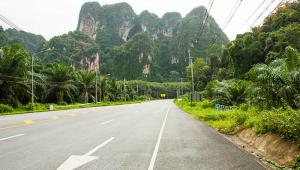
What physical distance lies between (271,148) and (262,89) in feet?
22.5

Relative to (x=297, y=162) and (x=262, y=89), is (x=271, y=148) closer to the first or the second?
(x=297, y=162)

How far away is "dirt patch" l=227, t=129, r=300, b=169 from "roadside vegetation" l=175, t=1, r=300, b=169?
20 centimetres

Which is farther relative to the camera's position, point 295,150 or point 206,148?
point 206,148

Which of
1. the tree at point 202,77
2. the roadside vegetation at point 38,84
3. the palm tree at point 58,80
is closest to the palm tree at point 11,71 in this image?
the roadside vegetation at point 38,84

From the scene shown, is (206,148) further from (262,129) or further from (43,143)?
(43,143)

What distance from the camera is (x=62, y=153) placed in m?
7.24

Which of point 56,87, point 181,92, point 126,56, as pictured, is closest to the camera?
point 56,87

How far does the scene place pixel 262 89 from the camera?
45.8 ft

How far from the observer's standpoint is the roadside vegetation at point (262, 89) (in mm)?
9055

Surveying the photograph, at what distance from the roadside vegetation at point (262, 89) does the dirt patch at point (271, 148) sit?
0.20 metres

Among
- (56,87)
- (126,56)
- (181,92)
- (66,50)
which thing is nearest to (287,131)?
(56,87)

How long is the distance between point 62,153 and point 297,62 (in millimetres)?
11051

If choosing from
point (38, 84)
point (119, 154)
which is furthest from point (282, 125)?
point (38, 84)

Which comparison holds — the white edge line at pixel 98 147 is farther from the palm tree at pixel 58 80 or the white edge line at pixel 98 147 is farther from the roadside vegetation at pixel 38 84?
the palm tree at pixel 58 80
